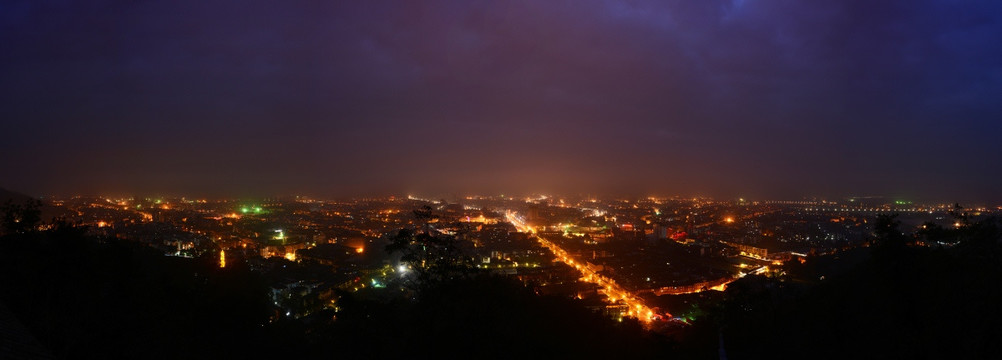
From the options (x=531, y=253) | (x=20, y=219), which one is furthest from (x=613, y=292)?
(x=20, y=219)

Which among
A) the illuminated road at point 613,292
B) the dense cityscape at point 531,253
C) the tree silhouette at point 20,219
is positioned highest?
the tree silhouette at point 20,219

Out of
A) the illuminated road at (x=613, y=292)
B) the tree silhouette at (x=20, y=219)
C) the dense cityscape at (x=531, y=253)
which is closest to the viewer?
the tree silhouette at (x=20, y=219)

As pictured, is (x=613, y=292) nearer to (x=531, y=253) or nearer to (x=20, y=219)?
(x=531, y=253)

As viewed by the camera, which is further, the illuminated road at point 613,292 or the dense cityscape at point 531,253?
the illuminated road at point 613,292

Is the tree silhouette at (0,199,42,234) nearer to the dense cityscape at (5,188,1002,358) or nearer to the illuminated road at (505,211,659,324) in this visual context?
the dense cityscape at (5,188,1002,358)

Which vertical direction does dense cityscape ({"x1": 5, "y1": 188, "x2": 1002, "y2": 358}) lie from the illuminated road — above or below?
above

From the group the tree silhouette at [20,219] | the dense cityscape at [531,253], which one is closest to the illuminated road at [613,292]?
the dense cityscape at [531,253]

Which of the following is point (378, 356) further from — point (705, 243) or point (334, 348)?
point (705, 243)

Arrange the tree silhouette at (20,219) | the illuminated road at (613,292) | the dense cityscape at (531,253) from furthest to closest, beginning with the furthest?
the illuminated road at (613,292) < the dense cityscape at (531,253) < the tree silhouette at (20,219)

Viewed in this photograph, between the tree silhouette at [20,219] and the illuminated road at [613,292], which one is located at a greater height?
the tree silhouette at [20,219]

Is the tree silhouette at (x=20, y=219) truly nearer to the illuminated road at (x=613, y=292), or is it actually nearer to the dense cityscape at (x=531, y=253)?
the dense cityscape at (x=531, y=253)

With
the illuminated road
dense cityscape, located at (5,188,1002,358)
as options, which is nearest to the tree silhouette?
dense cityscape, located at (5,188,1002,358)
